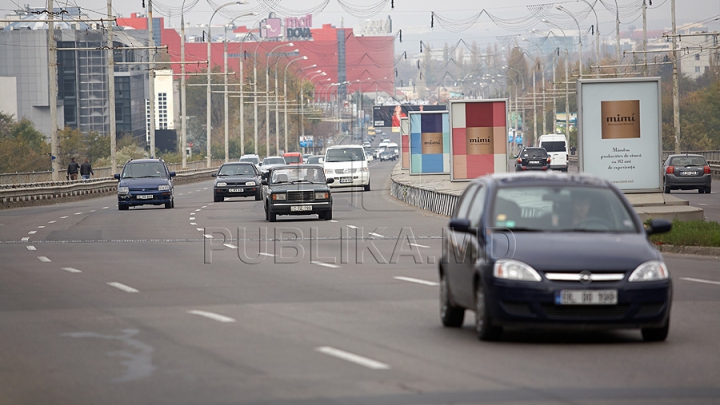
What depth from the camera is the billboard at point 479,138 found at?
42906 mm

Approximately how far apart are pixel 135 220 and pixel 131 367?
26.7 metres

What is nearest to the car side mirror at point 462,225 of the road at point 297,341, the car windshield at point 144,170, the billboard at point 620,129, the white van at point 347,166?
the road at point 297,341

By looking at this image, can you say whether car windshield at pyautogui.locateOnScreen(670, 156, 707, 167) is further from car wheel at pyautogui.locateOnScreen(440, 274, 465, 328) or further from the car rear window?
car wheel at pyautogui.locateOnScreen(440, 274, 465, 328)

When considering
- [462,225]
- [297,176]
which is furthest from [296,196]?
[462,225]

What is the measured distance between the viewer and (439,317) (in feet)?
43.5

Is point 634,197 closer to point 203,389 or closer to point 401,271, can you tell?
point 401,271

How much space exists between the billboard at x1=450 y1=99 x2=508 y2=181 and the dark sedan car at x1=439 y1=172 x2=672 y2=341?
101 ft

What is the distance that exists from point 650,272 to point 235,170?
132 feet

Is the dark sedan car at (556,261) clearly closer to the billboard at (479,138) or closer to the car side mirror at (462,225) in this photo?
the car side mirror at (462,225)

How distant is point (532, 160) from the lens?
72.9 metres

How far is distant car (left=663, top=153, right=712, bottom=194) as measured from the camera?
5056 centimetres

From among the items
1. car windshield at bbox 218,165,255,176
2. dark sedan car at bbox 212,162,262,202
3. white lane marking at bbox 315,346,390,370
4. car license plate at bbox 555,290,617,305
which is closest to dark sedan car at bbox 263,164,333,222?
dark sedan car at bbox 212,162,262,202

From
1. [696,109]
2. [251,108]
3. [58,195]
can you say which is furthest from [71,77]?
[58,195]

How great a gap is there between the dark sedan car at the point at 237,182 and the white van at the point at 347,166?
6714mm
